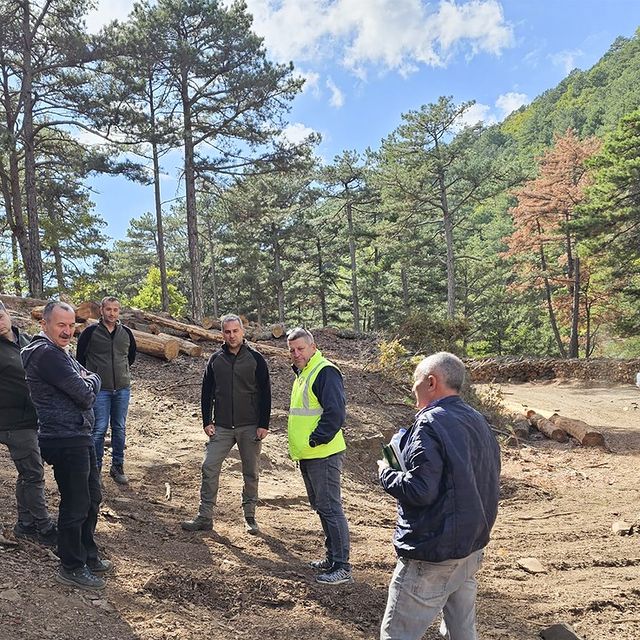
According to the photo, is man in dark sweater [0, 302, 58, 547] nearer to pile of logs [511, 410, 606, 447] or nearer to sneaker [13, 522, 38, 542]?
sneaker [13, 522, 38, 542]

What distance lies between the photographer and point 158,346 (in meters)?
10.7

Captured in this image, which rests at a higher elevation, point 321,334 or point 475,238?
point 475,238

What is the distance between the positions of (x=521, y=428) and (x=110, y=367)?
8.74 metres

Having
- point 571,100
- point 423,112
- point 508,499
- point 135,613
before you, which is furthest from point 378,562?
point 571,100

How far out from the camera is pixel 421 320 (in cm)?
1677

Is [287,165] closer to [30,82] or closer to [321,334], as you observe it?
[321,334]

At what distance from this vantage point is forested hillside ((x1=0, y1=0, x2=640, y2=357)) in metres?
15.2

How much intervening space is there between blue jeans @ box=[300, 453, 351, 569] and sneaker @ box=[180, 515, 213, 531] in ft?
4.11

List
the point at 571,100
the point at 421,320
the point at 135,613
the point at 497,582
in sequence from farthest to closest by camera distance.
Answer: the point at 571,100 → the point at 421,320 → the point at 497,582 → the point at 135,613

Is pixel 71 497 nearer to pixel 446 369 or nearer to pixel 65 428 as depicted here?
pixel 65 428

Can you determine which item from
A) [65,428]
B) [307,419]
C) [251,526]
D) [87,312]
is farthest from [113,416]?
[87,312]

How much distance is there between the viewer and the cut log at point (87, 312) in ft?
35.4

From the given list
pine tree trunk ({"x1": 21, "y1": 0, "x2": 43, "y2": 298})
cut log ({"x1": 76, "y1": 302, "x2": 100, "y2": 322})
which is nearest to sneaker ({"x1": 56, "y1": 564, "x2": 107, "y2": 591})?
cut log ({"x1": 76, "y1": 302, "x2": 100, "y2": 322})

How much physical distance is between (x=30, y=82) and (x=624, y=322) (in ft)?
74.3
